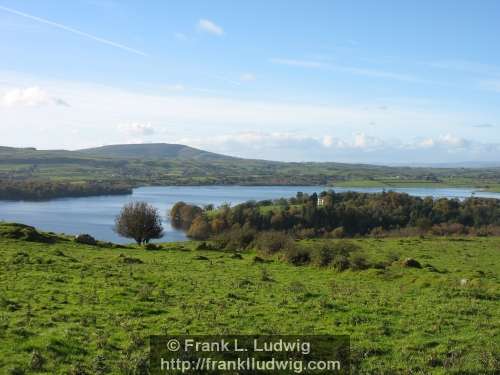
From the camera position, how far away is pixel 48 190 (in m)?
142

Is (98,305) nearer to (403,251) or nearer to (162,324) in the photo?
(162,324)

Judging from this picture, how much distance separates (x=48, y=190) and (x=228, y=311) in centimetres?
14273

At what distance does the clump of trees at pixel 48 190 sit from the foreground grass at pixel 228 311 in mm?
124841

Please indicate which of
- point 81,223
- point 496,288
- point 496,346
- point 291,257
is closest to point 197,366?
point 496,346

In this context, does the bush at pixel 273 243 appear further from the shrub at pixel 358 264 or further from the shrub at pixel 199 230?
the shrub at pixel 199 230

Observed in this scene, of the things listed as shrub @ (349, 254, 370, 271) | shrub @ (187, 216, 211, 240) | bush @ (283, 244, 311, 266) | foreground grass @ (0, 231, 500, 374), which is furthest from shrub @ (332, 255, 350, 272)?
shrub @ (187, 216, 211, 240)

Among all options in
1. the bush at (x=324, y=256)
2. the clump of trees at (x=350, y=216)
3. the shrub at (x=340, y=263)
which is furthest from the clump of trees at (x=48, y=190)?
the shrub at (x=340, y=263)

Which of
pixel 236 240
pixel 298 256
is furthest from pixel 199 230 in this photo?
pixel 298 256

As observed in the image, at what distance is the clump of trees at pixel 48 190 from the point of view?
134250 mm

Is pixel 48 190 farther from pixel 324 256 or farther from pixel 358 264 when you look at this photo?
pixel 358 264

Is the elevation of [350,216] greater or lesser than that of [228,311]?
lesser

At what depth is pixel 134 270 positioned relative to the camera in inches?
792

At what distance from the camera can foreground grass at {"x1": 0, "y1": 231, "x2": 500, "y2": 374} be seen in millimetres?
9000

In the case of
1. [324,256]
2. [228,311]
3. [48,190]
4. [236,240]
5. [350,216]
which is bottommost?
[350,216]
